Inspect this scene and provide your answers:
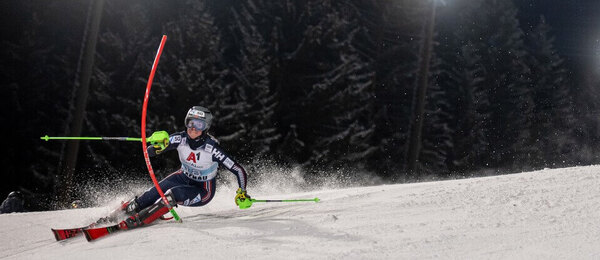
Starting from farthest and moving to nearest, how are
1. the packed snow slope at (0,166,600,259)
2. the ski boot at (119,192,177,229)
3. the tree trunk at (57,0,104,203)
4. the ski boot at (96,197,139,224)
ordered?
the tree trunk at (57,0,104,203) < the ski boot at (96,197,139,224) < the ski boot at (119,192,177,229) < the packed snow slope at (0,166,600,259)

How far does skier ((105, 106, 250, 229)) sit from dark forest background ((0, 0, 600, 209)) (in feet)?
33.7

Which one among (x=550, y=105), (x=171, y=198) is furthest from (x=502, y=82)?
(x=171, y=198)

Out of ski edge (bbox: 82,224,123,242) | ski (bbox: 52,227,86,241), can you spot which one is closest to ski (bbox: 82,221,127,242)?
ski edge (bbox: 82,224,123,242)

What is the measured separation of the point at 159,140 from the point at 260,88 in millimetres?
14091

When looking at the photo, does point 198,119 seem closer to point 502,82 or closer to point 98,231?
point 98,231

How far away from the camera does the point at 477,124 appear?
28438mm

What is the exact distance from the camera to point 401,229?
4.82m

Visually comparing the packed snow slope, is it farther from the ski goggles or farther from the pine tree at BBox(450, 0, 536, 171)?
the pine tree at BBox(450, 0, 536, 171)

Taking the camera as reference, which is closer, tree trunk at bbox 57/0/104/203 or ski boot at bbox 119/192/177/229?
ski boot at bbox 119/192/177/229

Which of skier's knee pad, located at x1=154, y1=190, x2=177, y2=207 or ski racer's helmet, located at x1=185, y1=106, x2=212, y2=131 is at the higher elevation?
ski racer's helmet, located at x1=185, y1=106, x2=212, y2=131

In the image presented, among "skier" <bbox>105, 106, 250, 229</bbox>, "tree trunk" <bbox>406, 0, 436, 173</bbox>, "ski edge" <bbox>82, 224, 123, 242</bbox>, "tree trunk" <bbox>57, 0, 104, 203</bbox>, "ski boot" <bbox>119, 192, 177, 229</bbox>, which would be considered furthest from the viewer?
"tree trunk" <bbox>406, 0, 436, 173</bbox>

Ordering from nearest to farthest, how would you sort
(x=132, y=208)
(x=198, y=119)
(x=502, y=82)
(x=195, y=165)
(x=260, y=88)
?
(x=198, y=119) → (x=132, y=208) → (x=195, y=165) → (x=260, y=88) → (x=502, y=82)

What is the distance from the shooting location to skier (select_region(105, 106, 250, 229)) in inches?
282

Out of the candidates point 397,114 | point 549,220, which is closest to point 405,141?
point 397,114
